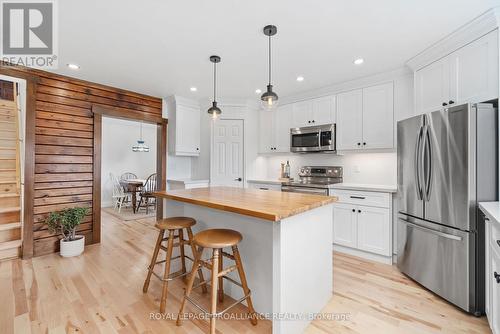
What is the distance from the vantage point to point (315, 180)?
13.3ft

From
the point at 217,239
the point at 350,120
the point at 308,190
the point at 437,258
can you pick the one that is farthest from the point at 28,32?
the point at 437,258

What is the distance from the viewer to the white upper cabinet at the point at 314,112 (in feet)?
12.2

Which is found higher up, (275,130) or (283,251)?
(275,130)

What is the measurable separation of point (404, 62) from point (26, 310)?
4570mm

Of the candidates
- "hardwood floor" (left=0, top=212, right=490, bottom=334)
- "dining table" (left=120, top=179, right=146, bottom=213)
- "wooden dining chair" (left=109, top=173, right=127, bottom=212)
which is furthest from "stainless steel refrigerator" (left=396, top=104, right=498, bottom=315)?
"wooden dining chair" (left=109, top=173, right=127, bottom=212)

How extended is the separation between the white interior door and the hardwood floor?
6.34ft

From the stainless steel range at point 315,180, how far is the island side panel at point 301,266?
4.39ft

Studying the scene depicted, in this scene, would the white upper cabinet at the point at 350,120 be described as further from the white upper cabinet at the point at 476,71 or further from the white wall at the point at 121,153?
the white wall at the point at 121,153

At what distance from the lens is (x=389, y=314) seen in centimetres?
195

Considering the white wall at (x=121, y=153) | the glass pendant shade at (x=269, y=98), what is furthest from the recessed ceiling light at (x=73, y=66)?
the white wall at (x=121, y=153)

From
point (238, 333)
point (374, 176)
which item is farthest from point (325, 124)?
point (238, 333)

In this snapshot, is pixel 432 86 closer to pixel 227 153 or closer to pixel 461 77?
pixel 461 77

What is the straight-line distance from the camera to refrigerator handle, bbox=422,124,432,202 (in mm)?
2271

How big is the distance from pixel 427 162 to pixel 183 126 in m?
3.73
